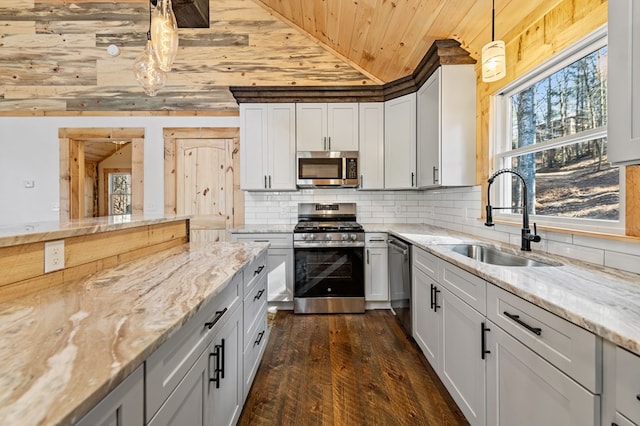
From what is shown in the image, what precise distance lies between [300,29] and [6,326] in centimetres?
410

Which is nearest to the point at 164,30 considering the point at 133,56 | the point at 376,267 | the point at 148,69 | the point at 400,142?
the point at 148,69

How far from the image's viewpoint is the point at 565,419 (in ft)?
3.12

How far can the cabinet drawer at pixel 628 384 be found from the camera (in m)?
0.73

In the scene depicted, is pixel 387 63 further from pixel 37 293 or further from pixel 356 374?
pixel 37 293

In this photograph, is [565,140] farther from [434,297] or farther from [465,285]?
[434,297]

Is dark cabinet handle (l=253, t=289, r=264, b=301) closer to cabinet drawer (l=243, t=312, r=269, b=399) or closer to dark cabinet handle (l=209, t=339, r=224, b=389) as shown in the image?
cabinet drawer (l=243, t=312, r=269, b=399)

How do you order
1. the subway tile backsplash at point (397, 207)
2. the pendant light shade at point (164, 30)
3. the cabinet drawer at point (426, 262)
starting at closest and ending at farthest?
1. the pendant light shade at point (164, 30)
2. the cabinet drawer at point (426, 262)
3. the subway tile backsplash at point (397, 207)

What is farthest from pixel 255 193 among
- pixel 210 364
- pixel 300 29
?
pixel 210 364

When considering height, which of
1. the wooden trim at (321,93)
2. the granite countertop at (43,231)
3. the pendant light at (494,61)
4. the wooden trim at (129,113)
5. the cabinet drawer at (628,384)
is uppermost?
the wooden trim at (321,93)

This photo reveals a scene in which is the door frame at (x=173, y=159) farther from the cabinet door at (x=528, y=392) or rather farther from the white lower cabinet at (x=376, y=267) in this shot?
the cabinet door at (x=528, y=392)

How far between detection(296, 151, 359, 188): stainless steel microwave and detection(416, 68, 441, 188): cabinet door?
75cm

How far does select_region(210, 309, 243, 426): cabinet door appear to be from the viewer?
4.09 feet

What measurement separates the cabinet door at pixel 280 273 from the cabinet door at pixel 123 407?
262cm

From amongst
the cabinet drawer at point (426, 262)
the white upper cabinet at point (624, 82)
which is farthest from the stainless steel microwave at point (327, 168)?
the white upper cabinet at point (624, 82)
